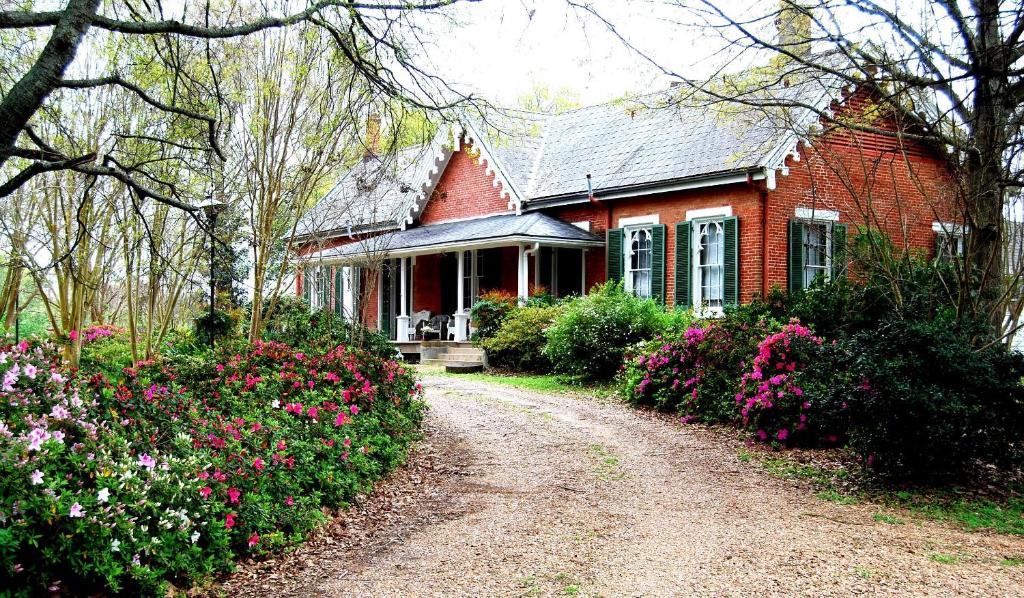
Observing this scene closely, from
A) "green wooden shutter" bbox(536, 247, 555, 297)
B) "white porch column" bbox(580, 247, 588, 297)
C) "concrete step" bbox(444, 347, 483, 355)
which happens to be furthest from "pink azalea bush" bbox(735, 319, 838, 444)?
"green wooden shutter" bbox(536, 247, 555, 297)

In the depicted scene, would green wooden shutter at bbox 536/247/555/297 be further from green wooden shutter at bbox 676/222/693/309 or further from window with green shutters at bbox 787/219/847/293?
window with green shutters at bbox 787/219/847/293

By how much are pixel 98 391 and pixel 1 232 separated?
1000 cm

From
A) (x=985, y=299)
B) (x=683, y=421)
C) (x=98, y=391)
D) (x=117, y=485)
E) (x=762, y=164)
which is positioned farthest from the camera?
(x=762, y=164)

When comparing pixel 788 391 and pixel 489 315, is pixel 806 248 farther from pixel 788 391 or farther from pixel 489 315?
pixel 788 391

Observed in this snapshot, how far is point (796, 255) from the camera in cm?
1628

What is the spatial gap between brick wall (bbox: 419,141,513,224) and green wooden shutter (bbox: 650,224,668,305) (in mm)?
4420

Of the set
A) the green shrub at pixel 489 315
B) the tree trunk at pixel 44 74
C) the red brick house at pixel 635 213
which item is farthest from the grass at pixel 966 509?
the green shrub at pixel 489 315

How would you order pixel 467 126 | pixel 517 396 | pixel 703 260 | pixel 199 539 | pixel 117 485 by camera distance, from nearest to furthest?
pixel 117 485
pixel 199 539
pixel 467 126
pixel 517 396
pixel 703 260

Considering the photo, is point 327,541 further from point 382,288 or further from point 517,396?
point 382,288

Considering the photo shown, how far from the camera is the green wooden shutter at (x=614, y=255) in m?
18.1

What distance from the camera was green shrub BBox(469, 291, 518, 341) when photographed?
58.9 ft

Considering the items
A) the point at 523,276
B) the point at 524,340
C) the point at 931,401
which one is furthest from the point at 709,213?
the point at 931,401

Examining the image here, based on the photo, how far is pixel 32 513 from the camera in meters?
3.89

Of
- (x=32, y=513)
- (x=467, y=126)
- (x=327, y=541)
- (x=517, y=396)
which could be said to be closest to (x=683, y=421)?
(x=517, y=396)
